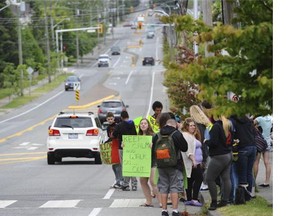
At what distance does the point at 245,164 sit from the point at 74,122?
13969mm

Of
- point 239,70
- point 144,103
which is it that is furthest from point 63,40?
point 239,70

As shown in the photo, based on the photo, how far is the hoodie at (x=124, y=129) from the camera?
1909cm

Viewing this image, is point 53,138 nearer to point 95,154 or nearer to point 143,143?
point 95,154

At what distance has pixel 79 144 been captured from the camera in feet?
96.6

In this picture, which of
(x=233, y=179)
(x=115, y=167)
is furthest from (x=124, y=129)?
(x=233, y=179)

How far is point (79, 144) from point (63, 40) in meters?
111

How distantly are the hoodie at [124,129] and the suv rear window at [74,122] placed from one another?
33.8ft

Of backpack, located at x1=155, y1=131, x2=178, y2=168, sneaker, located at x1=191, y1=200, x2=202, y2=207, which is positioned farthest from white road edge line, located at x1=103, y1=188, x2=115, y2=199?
backpack, located at x1=155, y1=131, x2=178, y2=168

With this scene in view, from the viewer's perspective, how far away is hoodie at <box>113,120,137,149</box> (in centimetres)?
1909

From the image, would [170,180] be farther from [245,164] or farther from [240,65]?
[240,65]

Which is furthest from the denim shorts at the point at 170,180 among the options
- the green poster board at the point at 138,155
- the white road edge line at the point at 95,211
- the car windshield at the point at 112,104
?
the car windshield at the point at 112,104

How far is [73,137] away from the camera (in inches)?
1163

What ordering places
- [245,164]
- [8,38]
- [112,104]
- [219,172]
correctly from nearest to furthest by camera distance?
1. [219,172]
2. [245,164]
3. [112,104]
4. [8,38]

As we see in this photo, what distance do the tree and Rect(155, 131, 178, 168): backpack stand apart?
4.53 m
